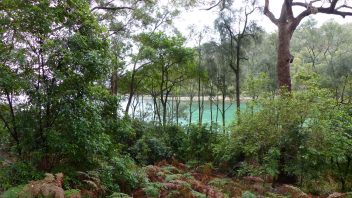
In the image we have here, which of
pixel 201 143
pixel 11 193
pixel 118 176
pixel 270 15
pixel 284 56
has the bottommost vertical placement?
pixel 201 143

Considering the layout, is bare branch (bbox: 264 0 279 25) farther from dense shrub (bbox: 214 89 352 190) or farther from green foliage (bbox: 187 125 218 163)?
green foliage (bbox: 187 125 218 163)

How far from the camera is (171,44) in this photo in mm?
15305

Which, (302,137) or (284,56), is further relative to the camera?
(284,56)

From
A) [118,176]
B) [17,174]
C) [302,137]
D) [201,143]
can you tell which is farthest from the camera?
[201,143]

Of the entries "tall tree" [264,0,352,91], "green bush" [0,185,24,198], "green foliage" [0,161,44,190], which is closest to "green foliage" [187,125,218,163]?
"tall tree" [264,0,352,91]

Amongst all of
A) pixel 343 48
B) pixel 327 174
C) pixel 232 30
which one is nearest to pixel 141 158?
pixel 327 174

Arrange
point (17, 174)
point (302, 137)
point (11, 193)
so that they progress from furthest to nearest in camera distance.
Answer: point (302, 137), point (17, 174), point (11, 193)

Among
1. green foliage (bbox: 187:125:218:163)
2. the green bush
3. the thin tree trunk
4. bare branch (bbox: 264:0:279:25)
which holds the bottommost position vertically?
green foliage (bbox: 187:125:218:163)

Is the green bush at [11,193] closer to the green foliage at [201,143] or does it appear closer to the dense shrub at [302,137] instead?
the dense shrub at [302,137]

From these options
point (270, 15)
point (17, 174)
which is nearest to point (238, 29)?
point (270, 15)

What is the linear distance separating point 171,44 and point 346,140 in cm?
1002

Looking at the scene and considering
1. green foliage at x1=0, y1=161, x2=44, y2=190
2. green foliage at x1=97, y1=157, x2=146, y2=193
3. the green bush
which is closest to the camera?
the green bush

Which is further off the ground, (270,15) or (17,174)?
(270,15)

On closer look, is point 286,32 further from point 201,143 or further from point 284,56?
point 201,143
